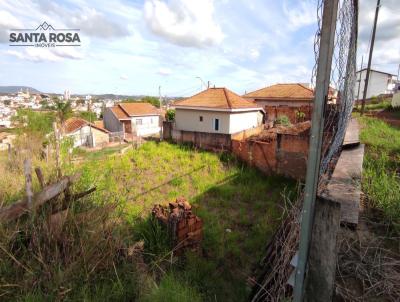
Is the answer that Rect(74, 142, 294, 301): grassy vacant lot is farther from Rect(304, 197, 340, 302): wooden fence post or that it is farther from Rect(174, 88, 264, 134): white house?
Rect(174, 88, 264, 134): white house

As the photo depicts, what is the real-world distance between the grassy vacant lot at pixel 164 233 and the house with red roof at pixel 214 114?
3547 millimetres

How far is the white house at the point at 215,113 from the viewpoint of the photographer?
570 inches

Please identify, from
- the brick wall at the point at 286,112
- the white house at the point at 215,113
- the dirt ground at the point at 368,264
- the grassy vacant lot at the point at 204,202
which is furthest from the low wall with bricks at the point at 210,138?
the dirt ground at the point at 368,264

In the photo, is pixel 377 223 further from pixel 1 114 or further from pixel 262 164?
pixel 1 114

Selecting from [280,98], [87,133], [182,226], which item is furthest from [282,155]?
[87,133]

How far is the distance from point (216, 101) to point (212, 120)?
123cm

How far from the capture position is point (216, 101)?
1502cm

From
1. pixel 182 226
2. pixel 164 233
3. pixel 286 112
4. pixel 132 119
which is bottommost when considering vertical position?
pixel 164 233

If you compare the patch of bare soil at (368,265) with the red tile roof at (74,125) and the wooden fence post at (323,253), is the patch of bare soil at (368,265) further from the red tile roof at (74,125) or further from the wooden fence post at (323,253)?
the red tile roof at (74,125)

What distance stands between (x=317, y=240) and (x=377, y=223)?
90 cm

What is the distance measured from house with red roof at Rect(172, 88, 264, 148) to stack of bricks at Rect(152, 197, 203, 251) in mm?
8378

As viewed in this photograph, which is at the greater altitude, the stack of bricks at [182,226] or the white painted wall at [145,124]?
the white painted wall at [145,124]

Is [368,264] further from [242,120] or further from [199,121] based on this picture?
[242,120]

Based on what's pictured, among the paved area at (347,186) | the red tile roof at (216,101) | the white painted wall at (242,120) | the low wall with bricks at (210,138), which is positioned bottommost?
the low wall with bricks at (210,138)
